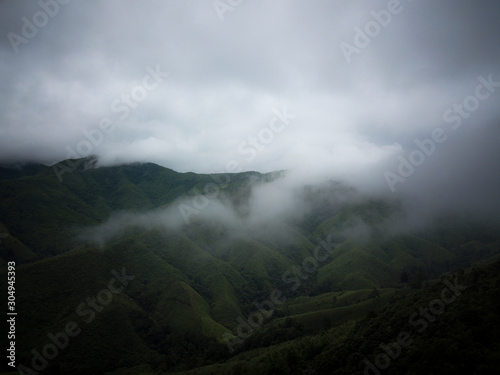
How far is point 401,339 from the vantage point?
52.0 meters

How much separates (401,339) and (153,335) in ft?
365

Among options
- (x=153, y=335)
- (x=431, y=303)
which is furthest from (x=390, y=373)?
(x=153, y=335)

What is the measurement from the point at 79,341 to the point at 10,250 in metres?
123

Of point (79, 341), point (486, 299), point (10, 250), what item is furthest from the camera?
point (10, 250)

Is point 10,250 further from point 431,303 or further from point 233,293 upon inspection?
point 431,303

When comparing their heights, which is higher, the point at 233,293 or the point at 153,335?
the point at 153,335

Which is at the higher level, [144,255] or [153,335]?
[144,255]

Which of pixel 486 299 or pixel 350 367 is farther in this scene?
pixel 350 367

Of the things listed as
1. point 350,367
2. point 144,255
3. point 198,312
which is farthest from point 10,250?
point 350,367

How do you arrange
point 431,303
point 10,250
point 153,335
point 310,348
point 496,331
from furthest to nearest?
point 10,250 < point 153,335 < point 310,348 < point 431,303 < point 496,331

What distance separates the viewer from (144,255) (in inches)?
7062

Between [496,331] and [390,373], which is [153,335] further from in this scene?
[496,331]

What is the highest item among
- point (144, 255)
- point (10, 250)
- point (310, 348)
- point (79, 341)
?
point (10, 250)

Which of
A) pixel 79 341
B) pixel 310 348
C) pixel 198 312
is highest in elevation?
pixel 79 341
